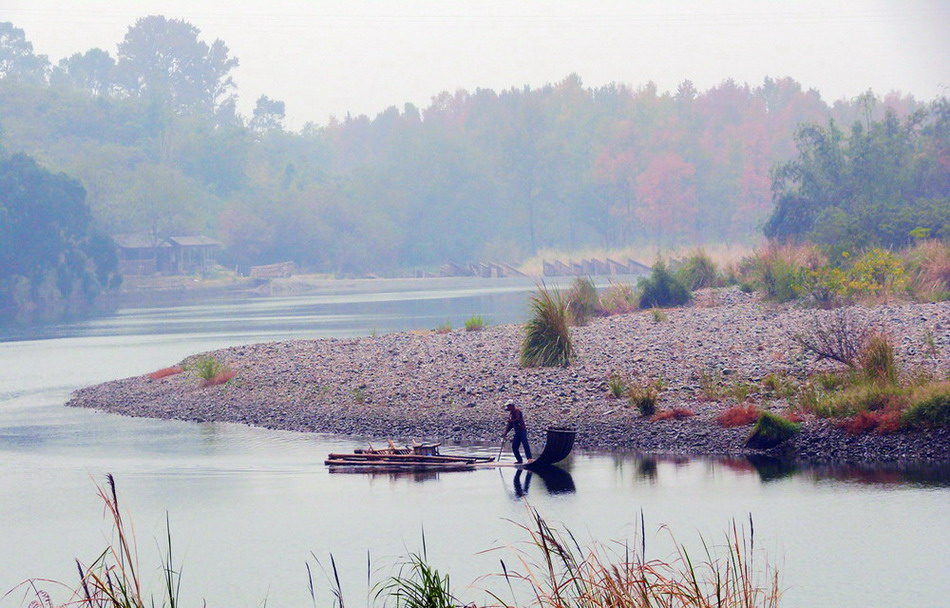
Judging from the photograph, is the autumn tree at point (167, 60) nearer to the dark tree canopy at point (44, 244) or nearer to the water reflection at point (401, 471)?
the dark tree canopy at point (44, 244)

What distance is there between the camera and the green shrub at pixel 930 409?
23.4 meters

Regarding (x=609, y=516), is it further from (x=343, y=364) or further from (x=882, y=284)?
(x=882, y=284)

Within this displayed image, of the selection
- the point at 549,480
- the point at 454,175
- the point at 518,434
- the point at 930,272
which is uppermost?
the point at 454,175

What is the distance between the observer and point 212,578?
18469 mm

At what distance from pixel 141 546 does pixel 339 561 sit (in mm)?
4159

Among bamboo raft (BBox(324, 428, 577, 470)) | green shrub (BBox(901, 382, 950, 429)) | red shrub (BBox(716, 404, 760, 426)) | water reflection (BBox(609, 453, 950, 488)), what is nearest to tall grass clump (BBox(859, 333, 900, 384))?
green shrub (BBox(901, 382, 950, 429))

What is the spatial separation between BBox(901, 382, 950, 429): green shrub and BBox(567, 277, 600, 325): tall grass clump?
18.6 m

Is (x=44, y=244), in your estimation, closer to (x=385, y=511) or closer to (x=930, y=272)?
(x=930, y=272)

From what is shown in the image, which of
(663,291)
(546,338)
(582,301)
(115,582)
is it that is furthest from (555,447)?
(663,291)

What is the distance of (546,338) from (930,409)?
39.7 feet

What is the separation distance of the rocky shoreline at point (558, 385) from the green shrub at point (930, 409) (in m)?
0.21

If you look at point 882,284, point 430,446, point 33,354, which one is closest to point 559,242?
point 33,354

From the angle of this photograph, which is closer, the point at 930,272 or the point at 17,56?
the point at 930,272

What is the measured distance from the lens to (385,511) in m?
22.3
